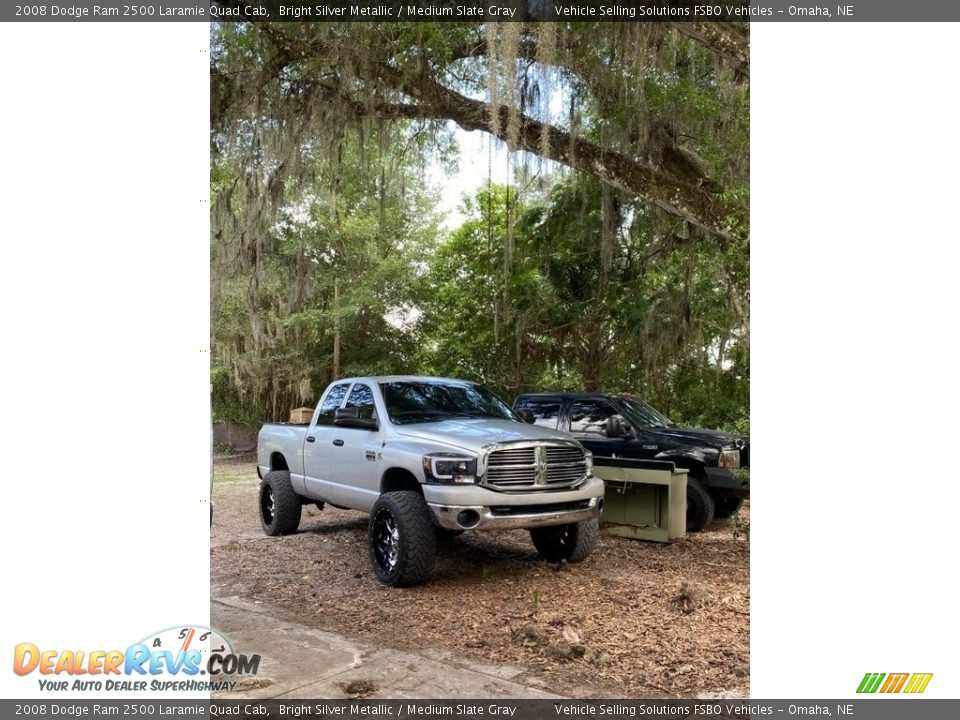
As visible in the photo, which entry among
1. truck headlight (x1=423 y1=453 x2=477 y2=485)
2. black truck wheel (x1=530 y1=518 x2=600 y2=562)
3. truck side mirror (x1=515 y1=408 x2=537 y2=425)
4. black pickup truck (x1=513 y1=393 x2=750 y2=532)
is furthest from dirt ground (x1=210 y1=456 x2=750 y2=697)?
truck side mirror (x1=515 y1=408 x2=537 y2=425)

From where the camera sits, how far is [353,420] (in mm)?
7395

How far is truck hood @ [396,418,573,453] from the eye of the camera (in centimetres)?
654

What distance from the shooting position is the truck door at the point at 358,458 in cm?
717

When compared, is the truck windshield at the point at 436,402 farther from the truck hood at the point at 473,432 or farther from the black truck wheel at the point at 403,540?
the black truck wheel at the point at 403,540

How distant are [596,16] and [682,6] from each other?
2.84 ft

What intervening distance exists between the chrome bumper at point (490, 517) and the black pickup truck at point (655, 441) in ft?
9.27

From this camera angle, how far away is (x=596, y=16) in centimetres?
759

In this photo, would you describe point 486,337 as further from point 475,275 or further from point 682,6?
point 682,6
